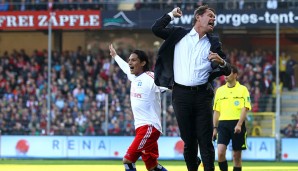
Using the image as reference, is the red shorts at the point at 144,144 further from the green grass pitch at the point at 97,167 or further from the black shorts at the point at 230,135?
the green grass pitch at the point at 97,167

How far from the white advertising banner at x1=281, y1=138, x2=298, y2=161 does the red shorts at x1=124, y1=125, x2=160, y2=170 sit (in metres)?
15.9

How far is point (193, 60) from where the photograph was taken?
1200 cm

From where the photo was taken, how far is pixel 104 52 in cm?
3841

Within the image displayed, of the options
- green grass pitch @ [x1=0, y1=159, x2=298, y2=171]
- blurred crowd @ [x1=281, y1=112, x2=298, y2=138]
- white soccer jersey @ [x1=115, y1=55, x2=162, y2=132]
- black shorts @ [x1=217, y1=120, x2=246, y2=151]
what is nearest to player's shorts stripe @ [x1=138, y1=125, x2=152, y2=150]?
white soccer jersey @ [x1=115, y1=55, x2=162, y2=132]

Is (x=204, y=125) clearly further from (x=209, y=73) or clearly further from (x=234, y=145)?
(x=234, y=145)

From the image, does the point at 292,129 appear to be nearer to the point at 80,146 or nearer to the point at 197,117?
the point at 80,146

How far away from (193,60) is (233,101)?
5.40m

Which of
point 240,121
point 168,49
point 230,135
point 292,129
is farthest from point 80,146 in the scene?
point 168,49

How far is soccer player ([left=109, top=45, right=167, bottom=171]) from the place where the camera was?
1376cm

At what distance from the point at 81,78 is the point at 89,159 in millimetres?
5930

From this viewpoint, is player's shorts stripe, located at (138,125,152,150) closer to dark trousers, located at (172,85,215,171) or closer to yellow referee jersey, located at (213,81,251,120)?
dark trousers, located at (172,85,215,171)

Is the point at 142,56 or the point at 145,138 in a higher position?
the point at 142,56

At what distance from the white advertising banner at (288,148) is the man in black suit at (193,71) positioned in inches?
688

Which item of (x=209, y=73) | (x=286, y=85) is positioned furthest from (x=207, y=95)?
(x=286, y=85)
